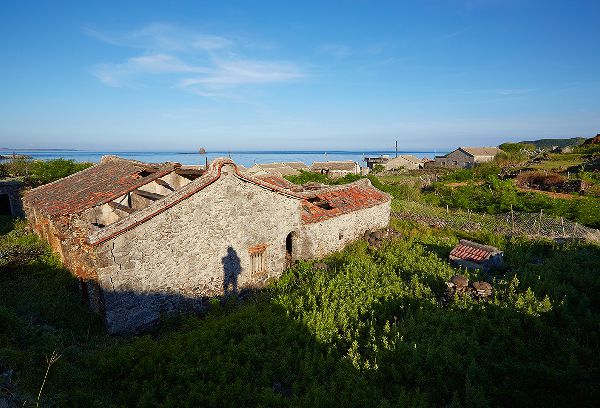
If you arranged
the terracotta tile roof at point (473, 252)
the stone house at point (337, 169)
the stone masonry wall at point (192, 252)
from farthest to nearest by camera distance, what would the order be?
1. the stone house at point (337, 169)
2. the terracotta tile roof at point (473, 252)
3. the stone masonry wall at point (192, 252)

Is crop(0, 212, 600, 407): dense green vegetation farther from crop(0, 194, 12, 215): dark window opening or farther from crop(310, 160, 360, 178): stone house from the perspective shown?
crop(310, 160, 360, 178): stone house

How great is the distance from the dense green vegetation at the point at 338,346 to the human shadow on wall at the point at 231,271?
532mm

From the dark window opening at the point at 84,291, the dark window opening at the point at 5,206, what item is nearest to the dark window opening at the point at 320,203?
the dark window opening at the point at 84,291

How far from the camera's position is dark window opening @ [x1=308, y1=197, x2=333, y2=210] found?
1742 centimetres

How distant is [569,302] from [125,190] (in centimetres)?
1541

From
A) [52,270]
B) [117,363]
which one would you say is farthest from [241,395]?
[52,270]

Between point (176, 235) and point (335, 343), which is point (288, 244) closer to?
point (176, 235)

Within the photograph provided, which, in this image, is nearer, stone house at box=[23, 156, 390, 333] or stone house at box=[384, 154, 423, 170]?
stone house at box=[23, 156, 390, 333]

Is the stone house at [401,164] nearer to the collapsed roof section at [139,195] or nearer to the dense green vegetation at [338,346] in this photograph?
the collapsed roof section at [139,195]

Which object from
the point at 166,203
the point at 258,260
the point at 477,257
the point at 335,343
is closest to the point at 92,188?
A: the point at 166,203

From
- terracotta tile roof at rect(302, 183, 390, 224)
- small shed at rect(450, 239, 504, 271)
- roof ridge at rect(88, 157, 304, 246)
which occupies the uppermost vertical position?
roof ridge at rect(88, 157, 304, 246)

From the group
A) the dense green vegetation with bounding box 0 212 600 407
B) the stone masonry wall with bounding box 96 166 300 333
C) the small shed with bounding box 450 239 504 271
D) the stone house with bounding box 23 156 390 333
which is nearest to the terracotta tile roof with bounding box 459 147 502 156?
the small shed with bounding box 450 239 504 271

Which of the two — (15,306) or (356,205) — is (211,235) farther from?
(356,205)

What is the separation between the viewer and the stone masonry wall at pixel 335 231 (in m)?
15.2
